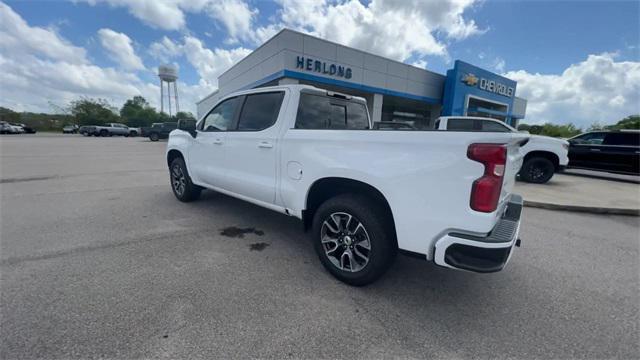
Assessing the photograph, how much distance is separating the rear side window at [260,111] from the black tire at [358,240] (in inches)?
54.3

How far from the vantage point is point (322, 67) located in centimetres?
1492

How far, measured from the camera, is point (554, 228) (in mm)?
4344

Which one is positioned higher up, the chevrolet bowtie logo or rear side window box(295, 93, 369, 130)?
the chevrolet bowtie logo

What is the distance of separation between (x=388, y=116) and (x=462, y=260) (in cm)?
2321

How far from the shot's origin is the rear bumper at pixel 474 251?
1819mm

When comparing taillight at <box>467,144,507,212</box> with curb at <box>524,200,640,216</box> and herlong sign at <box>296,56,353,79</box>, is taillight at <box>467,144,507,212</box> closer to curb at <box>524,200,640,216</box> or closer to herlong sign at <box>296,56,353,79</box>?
curb at <box>524,200,640,216</box>

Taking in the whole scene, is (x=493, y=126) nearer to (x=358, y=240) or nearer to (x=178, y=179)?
(x=358, y=240)

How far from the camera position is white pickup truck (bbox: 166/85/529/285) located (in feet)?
5.98

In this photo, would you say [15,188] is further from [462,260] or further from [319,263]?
[462,260]

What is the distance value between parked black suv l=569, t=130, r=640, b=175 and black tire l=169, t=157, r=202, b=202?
12899 mm

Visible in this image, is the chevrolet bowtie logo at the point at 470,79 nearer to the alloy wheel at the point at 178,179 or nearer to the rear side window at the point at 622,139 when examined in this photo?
the rear side window at the point at 622,139

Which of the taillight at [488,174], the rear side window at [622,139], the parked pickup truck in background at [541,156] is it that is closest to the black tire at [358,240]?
the taillight at [488,174]

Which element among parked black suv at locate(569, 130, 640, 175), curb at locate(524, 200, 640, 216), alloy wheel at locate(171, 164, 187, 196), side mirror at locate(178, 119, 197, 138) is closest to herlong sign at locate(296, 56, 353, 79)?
alloy wheel at locate(171, 164, 187, 196)

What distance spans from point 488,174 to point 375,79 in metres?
17.1
